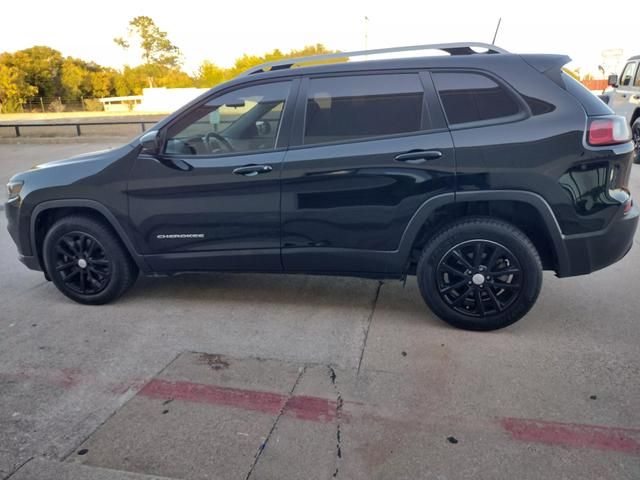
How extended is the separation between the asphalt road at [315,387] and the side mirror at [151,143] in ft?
4.26

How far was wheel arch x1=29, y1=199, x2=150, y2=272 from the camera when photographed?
393 cm

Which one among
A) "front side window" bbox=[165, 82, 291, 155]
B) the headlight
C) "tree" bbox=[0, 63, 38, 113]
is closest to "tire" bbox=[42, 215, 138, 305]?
the headlight

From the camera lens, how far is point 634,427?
99.3 inches

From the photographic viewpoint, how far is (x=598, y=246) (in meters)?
3.29

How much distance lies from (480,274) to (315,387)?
1.38 m

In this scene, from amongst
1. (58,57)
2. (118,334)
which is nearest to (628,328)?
(118,334)

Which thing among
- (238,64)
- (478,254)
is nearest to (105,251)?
(478,254)

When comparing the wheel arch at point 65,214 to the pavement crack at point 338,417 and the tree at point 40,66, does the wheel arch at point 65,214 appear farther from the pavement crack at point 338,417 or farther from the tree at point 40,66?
the tree at point 40,66

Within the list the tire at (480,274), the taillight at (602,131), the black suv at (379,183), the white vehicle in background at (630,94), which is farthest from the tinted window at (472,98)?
the white vehicle in background at (630,94)

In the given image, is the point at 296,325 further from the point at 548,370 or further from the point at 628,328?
the point at 628,328

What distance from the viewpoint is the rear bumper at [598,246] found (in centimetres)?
327

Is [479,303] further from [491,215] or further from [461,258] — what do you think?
[491,215]

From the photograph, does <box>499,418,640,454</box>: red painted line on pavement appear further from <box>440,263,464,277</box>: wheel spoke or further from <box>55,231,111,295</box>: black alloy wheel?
<box>55,231,111,295</box>: black alloy wheel

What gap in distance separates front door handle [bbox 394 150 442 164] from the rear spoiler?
87 cm
